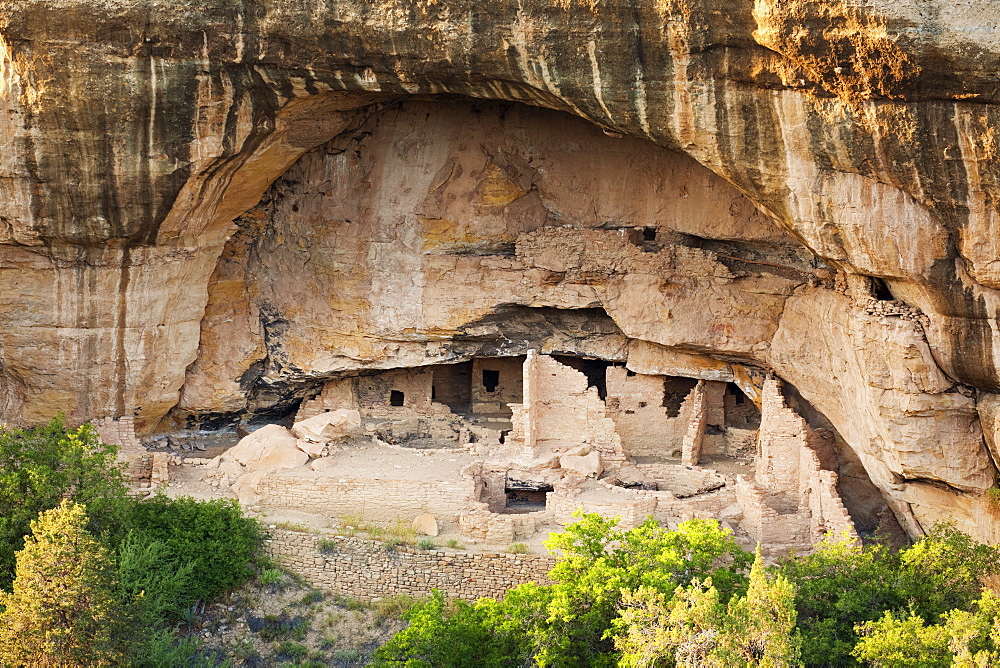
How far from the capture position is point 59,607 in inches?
619

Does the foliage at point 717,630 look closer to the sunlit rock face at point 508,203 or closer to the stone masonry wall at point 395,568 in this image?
the stone masonry wall at point 395,568

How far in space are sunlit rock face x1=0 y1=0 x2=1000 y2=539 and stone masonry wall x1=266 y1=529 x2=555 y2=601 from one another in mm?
4247

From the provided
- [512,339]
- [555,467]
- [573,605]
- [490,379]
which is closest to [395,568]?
[555,467]

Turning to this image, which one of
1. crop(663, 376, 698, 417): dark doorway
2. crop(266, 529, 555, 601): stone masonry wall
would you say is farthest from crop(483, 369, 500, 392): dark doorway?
crop(266, 529, 555, 601): stone masonry wall

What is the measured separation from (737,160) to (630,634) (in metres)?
5.49

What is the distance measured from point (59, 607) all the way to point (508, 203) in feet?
30.1

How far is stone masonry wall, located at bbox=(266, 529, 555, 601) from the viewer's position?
1861cm

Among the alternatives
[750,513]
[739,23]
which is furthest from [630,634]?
[739,23]

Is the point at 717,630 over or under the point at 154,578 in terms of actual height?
under

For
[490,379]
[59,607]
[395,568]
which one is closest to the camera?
[59,607]

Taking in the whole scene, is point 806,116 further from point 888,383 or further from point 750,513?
point 750,513

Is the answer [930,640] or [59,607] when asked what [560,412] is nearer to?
[930,640]

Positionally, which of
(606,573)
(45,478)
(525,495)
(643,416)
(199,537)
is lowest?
(606,573)

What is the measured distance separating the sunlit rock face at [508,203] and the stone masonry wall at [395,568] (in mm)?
4247
